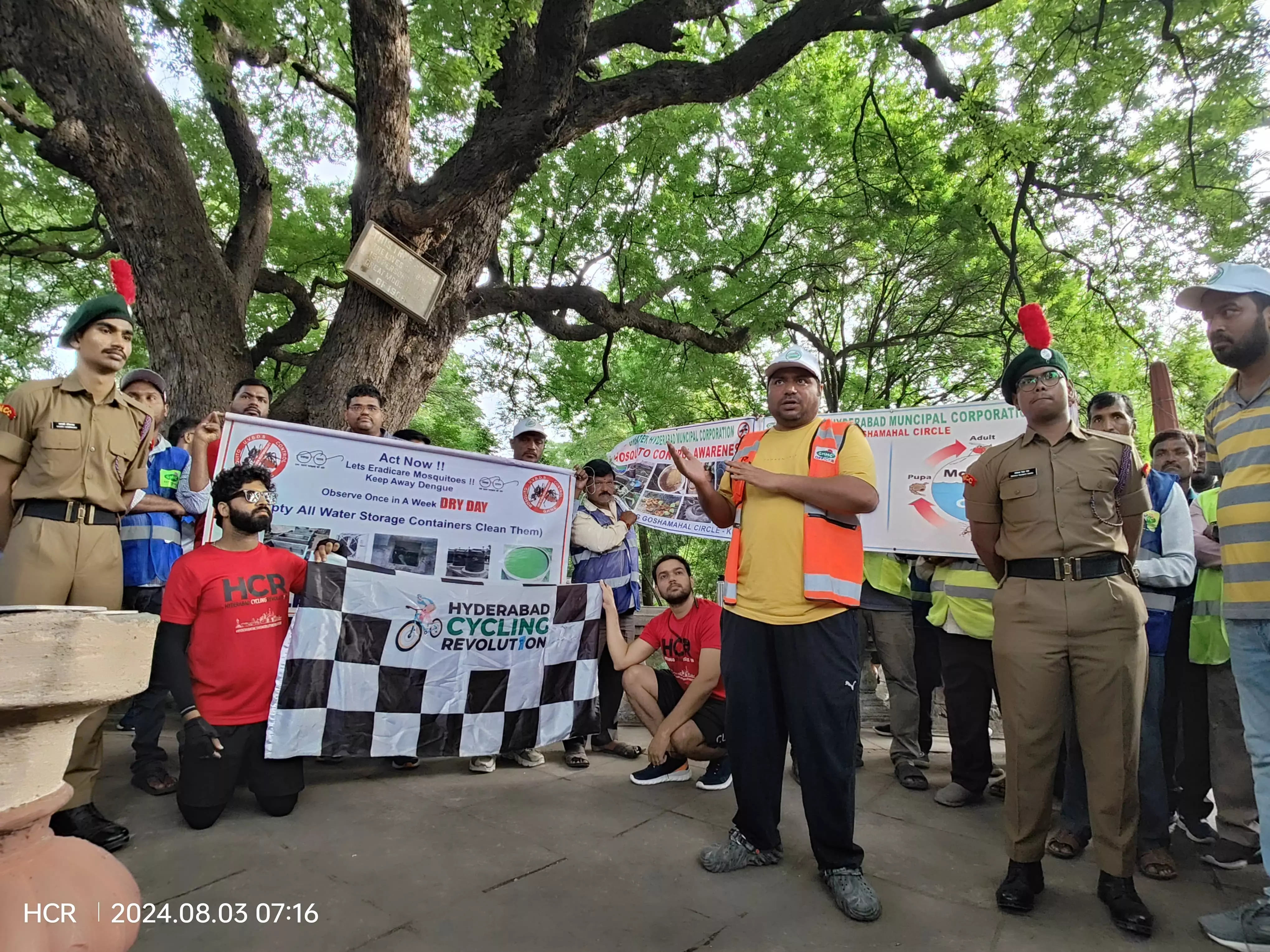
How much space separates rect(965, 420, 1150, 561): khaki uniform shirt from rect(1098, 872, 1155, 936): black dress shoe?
1.15m

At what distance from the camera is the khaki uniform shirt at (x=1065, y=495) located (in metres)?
2.64

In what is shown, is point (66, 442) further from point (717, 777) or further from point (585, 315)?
point (585, 315)

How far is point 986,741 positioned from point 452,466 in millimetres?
3503

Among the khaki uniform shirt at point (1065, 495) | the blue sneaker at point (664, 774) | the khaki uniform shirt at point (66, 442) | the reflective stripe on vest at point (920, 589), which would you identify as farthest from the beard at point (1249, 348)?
the khaki uniform shirt at point (66, 442)

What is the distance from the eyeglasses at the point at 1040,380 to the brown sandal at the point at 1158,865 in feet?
6.56

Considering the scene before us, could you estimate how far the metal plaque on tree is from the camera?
211 inches

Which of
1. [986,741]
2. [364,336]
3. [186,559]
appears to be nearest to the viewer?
[186,559]

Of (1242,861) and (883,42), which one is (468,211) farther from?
(1242,861)

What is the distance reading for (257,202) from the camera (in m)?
7.20

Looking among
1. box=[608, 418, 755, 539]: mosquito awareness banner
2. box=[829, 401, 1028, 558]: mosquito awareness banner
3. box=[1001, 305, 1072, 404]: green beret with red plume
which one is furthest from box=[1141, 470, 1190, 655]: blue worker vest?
box=[608, 418, 755, 539]: mosquito awareness banner

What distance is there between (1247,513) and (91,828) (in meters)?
4.46

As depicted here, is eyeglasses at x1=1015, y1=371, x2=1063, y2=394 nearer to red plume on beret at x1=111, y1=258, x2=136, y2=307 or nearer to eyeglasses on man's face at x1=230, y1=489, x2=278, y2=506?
eyeglasses on man's face at x1=230, y1=489, x2=278, y2=506

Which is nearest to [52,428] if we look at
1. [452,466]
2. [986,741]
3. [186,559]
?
[186,559]

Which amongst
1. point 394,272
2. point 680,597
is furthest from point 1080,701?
point 394,272
